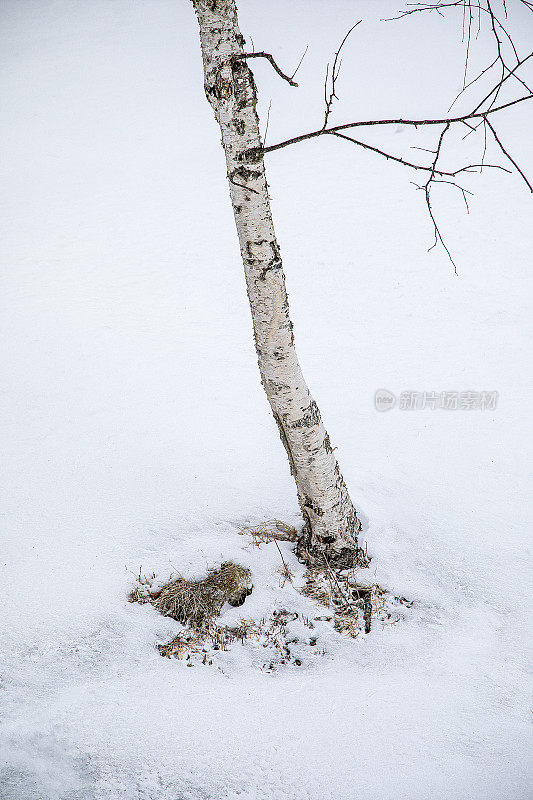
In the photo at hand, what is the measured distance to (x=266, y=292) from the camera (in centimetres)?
248

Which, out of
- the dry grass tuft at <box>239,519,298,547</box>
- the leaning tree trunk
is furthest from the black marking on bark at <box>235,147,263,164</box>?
the dry grass tuft at <box>239,519,298,547</box>

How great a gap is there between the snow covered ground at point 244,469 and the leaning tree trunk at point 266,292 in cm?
50

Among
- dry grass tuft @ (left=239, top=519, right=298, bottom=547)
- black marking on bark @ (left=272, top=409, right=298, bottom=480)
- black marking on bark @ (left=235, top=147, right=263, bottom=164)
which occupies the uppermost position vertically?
black marking on bark @ (left=235, top=147, right=263, bottom=164)

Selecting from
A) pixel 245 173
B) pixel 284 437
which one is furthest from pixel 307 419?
pixel 245 173

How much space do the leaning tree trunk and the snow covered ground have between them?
497mm

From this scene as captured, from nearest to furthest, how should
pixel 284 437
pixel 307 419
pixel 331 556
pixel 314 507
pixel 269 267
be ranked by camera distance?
pixel 269 267 → pixel 307 419 → pixel 284 437 → pixel 314 507 → pixel 331 556

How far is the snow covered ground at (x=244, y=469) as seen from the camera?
2.39 meters

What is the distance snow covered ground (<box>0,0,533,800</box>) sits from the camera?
2.39 metres

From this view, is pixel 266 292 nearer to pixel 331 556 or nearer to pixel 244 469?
pixel 331 556

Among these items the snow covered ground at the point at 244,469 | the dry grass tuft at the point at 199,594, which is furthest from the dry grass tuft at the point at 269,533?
the dry grass tuft at the point at 199,594

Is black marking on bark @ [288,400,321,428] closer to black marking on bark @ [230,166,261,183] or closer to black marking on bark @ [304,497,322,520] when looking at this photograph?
black marking on bark @ [304,497,322,520]

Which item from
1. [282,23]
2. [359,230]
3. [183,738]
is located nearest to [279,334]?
[183,738]

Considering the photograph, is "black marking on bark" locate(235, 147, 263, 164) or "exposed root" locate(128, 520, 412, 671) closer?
"black marking on bark" locate(235, 147, 263, 164)

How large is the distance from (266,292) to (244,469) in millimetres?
1959
